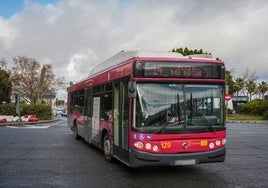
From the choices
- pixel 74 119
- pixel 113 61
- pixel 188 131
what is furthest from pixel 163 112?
pixel 74 119

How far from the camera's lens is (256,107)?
2146 inches

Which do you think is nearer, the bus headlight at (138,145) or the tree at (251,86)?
the bus headlight at (138,145)

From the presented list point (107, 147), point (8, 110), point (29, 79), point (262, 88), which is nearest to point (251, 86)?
point (262, 88)

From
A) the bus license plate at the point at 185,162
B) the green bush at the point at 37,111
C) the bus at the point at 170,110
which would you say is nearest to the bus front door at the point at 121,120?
the bus at the point at 170,110

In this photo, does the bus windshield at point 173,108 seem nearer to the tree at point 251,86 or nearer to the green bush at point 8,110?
the green bush at point 8,110

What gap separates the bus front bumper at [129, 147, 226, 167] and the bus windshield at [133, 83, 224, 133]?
0.55 m

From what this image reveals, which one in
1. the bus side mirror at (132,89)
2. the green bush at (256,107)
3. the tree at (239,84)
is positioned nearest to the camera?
the bus side mirror at (132,89)

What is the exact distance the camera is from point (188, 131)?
8367mm

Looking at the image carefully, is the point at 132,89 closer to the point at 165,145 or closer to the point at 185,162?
the point at 165,145

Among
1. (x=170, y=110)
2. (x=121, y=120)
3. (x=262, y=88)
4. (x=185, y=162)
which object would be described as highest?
(x=262, y=88)

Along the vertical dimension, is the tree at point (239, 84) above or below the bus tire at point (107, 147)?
above

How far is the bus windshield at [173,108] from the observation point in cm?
825

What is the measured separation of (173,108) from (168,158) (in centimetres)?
111

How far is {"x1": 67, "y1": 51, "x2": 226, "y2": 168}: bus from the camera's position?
823 cm
